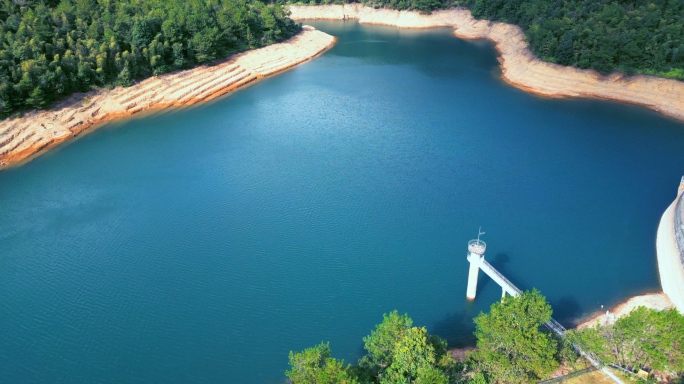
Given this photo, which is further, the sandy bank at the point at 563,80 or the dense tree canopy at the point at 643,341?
the sandy bank at the point at 563,80

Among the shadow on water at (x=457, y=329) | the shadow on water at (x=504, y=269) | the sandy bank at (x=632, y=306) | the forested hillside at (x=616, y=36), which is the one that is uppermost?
the forested hillside at (x=616, y=36)

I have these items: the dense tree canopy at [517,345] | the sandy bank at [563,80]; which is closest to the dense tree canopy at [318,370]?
the dense tree canopy at [517,345]

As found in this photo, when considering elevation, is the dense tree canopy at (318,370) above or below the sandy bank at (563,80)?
below

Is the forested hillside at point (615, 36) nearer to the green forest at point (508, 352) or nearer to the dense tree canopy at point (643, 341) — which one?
the dense tree canopy at point (643, 341)

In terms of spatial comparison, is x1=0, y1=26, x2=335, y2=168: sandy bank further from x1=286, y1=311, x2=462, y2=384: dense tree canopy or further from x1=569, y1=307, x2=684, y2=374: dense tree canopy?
x1=569, y1=307, x2=684, y2=374: dense tree canopy

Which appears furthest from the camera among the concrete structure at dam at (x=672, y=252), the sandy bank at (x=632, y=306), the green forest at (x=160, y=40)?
the green forest at (x=160, y=40)

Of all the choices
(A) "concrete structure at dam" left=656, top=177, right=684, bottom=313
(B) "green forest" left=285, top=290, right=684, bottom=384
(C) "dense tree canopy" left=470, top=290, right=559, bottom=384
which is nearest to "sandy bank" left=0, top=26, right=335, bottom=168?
(B) "green forest" left=285, top=290, right=684, bottom=384

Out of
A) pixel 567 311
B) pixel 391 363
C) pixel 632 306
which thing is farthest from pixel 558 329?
pixel 391 363

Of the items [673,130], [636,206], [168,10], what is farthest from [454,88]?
[168,10]

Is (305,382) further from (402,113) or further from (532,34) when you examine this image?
(532,34)
